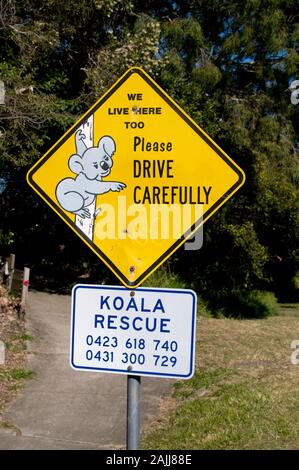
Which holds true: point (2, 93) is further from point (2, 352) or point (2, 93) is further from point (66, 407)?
point (66, 407)

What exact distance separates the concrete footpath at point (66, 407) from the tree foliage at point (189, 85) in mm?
4637

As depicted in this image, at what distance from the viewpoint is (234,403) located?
7023mm

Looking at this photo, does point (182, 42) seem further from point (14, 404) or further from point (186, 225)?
point (186, 225)

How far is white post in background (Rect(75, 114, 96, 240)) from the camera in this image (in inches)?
137

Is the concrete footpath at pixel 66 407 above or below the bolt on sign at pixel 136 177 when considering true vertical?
below

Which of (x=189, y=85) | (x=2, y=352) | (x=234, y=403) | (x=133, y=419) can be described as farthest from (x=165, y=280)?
(x=133, y=419)

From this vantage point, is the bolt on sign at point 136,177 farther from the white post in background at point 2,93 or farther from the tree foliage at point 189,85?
the tree foliage at point 189,85

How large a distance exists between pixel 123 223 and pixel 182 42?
42.0ft

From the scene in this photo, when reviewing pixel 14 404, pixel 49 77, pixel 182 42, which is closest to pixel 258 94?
pixel 182 42

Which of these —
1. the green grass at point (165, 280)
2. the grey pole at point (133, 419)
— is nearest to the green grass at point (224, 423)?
the grey pole at point (133, 419)

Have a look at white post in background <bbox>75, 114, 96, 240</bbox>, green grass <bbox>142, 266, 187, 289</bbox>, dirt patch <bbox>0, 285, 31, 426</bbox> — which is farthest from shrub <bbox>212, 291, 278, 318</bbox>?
white post in background <bbox>75, 114, 96, 240</bbox>

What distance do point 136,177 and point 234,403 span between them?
169 inches

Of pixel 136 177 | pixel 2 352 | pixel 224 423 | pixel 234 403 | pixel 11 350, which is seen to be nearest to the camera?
A: pixel 136 177

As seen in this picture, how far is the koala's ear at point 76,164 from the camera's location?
3.48 metres
